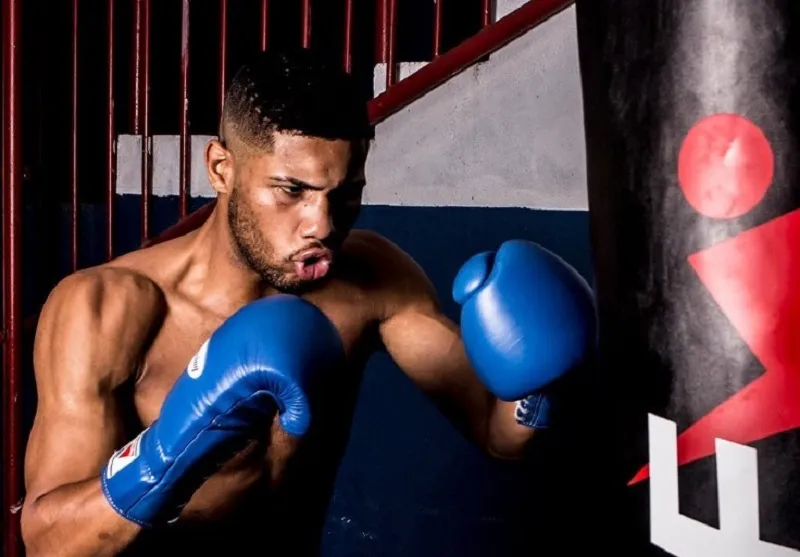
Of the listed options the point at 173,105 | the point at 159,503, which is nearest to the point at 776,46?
the point at 159,503

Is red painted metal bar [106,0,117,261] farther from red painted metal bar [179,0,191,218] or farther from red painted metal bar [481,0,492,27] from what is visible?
red painted metal bar [481,0,492,27]

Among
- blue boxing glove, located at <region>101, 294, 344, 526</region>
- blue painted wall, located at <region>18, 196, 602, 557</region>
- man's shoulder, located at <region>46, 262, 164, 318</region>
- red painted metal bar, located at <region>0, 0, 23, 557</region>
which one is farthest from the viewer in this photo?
red painted metal bar, located at <region>0, 0, 23, 557</region>

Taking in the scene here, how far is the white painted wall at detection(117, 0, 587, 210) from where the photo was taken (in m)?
1.96

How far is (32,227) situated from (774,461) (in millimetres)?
2152

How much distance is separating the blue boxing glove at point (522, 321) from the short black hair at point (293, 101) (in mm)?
268

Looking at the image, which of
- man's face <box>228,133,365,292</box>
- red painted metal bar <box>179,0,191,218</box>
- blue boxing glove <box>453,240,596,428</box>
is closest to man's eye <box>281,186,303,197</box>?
man's face <box>228,133,365,292</box>

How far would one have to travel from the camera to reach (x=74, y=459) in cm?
131

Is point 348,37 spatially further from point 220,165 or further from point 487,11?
point 220,165

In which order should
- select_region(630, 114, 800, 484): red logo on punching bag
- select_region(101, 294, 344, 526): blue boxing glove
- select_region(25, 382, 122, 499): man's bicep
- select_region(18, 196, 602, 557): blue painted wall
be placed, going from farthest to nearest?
select_region(18, 196, 602, 557): blue painted wall
select_region(25, 382, 122, 499): man's bicep
select_region(101, 294, 344, 526): blue boxing glove
select_region(630, 114, 800, 484): red logo on punching bag

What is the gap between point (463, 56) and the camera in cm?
199

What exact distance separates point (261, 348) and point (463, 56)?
1.02m

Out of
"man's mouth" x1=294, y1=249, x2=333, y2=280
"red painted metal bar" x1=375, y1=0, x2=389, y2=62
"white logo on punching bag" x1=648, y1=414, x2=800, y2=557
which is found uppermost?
"red painted metal bar" x1=375, y1=0, x2=389, y2=62

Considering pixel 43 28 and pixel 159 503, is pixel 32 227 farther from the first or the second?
pixel 159 503

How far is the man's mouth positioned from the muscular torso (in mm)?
172
